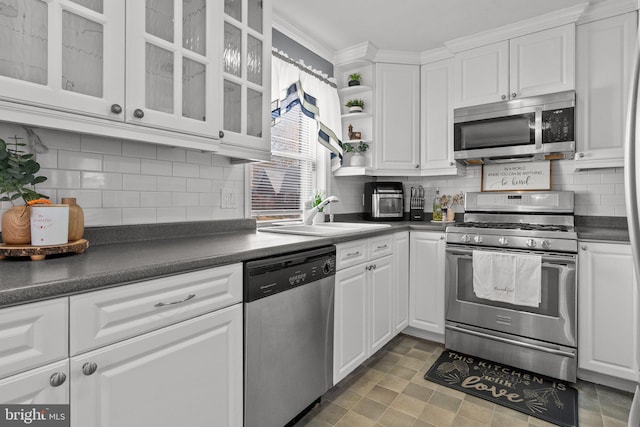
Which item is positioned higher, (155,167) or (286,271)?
(155,167)

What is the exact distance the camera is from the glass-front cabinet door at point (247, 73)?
1.77 meters

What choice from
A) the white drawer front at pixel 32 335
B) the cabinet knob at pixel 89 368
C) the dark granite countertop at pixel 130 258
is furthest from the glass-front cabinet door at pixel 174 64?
the cabinet knob at pixel 89 368

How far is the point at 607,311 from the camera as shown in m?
2.09

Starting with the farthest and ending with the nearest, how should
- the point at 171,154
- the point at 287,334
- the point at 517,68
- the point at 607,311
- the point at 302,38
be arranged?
the point at 302,38 → the point at 517,68 → the point at 607,311 → the point at 171,154 → the point at 287,334

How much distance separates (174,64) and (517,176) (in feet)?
9.11

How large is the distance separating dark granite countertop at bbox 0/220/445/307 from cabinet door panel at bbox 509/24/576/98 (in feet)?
6.27

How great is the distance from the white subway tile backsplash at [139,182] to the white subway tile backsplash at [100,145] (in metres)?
0.13

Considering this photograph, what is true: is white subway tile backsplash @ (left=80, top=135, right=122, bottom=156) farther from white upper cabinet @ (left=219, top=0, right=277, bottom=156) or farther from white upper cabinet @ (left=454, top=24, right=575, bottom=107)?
white upper cabinet @ (left=454, top=24, right=575, bottom=107)

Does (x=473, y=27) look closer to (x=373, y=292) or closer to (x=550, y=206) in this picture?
(x=550, y=206)

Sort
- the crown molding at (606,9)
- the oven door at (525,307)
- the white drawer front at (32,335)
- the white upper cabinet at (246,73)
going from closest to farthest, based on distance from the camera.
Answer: the white drawer front at (32,335), the white upper cabinet at (246,73), the oven door at (525,307), the crown molding at (606,9)

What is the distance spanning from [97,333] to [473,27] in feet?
10.5

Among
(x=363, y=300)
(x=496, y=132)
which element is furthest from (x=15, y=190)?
(x=496, y=132)

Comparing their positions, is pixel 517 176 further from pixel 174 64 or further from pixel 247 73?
pixel 174 64

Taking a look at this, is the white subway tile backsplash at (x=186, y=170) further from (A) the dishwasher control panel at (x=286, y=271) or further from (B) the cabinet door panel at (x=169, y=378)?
(B) the cabinet door panel at (x=169, y=378)
